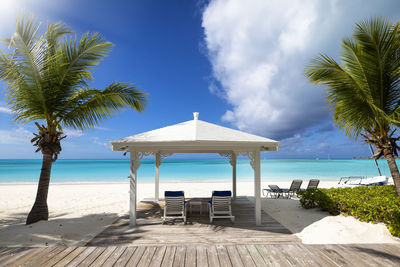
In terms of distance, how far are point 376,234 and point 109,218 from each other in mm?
7023

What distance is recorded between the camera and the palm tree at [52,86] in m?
5.46

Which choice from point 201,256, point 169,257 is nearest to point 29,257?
point 169,257

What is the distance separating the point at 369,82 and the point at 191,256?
630 centimetres

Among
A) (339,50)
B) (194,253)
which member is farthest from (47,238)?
(339,50)

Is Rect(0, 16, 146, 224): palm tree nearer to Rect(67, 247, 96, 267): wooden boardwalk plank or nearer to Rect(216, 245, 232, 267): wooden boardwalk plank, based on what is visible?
Rect(67, 247, 96, 267): wooden boardwalk plank

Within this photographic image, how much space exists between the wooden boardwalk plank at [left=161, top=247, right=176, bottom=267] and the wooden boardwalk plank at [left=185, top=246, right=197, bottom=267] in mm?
258

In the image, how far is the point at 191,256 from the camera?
370 centimetres

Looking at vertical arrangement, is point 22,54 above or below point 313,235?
above

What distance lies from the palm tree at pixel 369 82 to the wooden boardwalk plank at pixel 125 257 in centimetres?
657

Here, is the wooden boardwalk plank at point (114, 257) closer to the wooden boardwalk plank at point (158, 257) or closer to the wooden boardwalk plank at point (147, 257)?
the wooden boardwalk plank at point (147, 257)

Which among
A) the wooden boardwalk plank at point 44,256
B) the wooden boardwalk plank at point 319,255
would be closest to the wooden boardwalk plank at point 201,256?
the wooden boardwalk plank at point 319,255

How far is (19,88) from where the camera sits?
5.57 m

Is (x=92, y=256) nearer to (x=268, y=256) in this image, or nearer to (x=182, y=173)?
(x=268, y=256)

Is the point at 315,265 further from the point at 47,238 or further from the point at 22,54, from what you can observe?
the point at 22,54
